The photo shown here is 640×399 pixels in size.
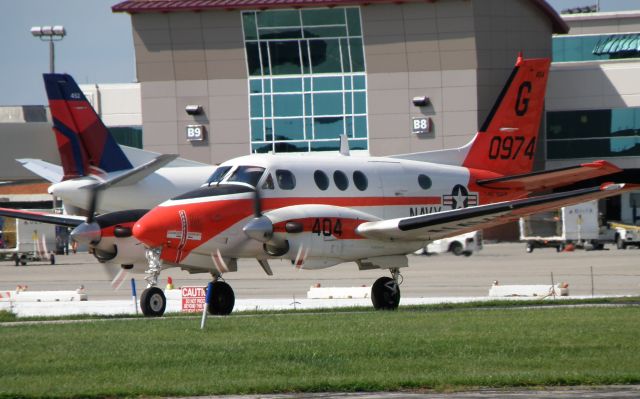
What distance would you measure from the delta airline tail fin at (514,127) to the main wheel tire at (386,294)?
6180mm

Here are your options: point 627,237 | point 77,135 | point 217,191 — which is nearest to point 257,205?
point 217,191

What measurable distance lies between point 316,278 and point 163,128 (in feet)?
120

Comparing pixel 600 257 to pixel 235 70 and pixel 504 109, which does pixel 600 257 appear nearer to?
pixel 504 109

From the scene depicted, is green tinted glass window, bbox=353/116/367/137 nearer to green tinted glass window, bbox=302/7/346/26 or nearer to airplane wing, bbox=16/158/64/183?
green tinted glass window, bbox=302/7/346/26

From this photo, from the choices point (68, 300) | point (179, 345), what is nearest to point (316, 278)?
point (68, 300)

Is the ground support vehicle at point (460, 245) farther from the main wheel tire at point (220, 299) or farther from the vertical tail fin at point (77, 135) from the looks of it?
the main wheel tire at point (220, 299)

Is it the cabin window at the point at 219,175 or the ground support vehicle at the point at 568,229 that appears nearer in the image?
the cabin window at the point at 219,175

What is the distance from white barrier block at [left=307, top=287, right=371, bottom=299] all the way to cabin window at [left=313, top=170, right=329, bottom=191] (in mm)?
6430

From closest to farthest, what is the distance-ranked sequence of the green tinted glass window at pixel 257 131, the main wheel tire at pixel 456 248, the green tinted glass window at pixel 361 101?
the main wheel tire at pixel 456 248 → the green tinted glass window at pixel 361 101 → the green tinted glass window at pixel 257 131

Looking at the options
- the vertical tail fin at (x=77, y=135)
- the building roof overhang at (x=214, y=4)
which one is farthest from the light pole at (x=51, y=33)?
the vertical tail fin at (x=77, y=135)

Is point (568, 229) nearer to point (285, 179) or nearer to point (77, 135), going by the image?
point (77, 135)

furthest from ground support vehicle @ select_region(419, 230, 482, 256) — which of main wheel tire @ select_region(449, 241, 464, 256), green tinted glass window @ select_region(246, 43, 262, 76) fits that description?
green tinted glass window @ select_region(246, 43, 262, 76)

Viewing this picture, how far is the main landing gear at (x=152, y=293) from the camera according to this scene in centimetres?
2497

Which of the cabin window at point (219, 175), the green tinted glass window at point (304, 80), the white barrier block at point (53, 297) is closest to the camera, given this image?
the cabin window at point (219, 175)
